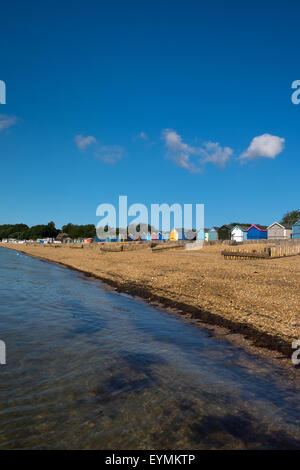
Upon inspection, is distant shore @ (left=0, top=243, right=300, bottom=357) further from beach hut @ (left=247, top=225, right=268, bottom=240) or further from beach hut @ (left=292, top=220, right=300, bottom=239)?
beach hut @ (left=247, top=225, right=268, bottom=240)

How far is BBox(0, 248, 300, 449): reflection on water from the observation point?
3953 mm

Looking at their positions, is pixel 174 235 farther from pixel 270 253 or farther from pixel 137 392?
pixel 137 392

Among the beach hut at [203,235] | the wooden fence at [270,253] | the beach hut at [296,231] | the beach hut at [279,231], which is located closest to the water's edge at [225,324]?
the wooden fence at [270,253]

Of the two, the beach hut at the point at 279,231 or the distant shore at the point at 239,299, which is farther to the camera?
the beach hut at the point at 279,231

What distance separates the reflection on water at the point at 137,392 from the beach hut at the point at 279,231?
6519 centimetres

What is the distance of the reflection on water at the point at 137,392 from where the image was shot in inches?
156

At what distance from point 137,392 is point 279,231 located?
70816 mm

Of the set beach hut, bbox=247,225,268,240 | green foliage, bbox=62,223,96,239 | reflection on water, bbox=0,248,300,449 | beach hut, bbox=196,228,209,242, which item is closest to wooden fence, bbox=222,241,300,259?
reflection on water, bbox=0,248,300,449

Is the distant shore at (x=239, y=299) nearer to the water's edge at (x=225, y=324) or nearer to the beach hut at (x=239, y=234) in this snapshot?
the water's edge at (x=225, y=324)

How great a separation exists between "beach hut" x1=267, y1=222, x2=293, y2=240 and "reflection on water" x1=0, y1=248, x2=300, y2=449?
6519 cm

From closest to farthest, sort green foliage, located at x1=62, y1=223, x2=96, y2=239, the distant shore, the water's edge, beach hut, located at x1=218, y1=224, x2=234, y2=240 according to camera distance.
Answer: the water's edge, the distant shore, beach hut, located at x1=218, y1=224, x2=234, y2=240, green foliage, located at x1=62, y1=223, x2=96, y2=239

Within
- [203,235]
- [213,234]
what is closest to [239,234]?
[213,234]

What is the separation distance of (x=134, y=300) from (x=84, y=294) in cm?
308

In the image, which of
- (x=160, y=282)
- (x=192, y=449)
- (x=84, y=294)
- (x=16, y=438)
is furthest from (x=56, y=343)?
(x=160, y=282)
